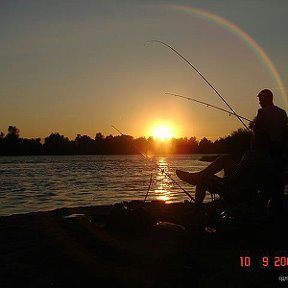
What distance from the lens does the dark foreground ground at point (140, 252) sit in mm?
5789

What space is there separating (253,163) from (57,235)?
12.2 feet

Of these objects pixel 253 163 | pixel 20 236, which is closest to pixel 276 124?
pixel 253 163

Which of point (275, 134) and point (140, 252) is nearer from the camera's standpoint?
point (140, 252)

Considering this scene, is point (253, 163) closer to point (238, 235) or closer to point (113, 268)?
point (238, 235)

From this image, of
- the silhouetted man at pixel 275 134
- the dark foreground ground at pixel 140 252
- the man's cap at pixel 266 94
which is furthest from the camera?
the man's cap at pixel 266 94

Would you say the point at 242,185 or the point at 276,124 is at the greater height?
the point at 276,124

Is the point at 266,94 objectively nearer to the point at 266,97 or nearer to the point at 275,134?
the point at 266,97

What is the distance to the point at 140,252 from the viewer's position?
23.4ft

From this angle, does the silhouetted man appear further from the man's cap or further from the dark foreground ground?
the dark foreground ground

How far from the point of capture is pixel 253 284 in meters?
5.44

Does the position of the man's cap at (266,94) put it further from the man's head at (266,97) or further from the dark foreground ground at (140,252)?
the dark foreground ground at (140,252)

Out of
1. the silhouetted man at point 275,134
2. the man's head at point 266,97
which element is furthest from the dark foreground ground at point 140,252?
the man's head at point 266,97

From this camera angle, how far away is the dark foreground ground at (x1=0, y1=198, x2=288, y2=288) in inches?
228

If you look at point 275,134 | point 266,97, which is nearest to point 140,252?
point 275,134
